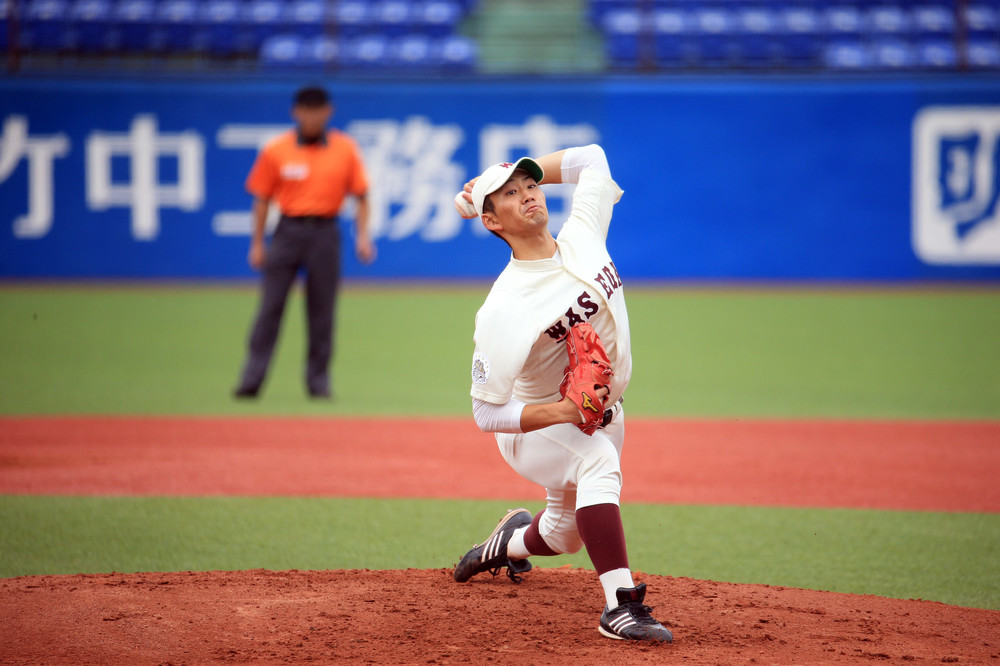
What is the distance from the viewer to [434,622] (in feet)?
12.8

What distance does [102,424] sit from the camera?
8.04 m

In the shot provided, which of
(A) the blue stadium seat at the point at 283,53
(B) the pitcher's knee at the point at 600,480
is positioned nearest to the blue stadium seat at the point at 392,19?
(A) the blue stadium seat at the point at 283,53

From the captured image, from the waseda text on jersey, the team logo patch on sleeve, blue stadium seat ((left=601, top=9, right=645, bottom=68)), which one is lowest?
the team logo patch on sleeve

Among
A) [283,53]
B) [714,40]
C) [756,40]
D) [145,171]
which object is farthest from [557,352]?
[756,40]

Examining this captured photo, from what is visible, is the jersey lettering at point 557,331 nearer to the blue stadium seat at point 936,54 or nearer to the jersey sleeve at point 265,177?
the jersey sleeve at point 265,177

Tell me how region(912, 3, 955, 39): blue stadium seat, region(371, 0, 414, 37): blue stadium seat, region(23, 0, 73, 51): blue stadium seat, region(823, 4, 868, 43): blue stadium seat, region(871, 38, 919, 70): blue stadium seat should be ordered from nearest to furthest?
region(23, 0, 73, 51): blue stadium seat, region(871, 38, 919, 70): blue stadium seat, region(912, 3, 955, 39): blue stadium seat, region(823, 4, 868, 43): blue stadium seat, region(371, 0, 414, 37): blue stadium seat

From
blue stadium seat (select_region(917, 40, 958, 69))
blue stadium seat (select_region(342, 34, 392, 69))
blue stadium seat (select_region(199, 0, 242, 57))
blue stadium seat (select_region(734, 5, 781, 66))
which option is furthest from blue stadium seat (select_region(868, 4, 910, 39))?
blue stadium seat (select_region(199, 0, 242, 57))

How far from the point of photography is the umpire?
920cm

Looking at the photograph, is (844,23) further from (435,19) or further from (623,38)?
(435,19)

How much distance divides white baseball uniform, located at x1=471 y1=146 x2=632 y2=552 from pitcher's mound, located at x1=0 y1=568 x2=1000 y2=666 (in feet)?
1.52

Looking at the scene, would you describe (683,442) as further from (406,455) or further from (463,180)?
(463,180)

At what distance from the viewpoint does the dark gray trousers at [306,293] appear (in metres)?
9.14

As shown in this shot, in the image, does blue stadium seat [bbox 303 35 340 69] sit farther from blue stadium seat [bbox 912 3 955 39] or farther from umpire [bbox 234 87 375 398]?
blue stadium seat [bbox 912 3 955 39]

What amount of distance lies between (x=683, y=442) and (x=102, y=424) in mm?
4298
